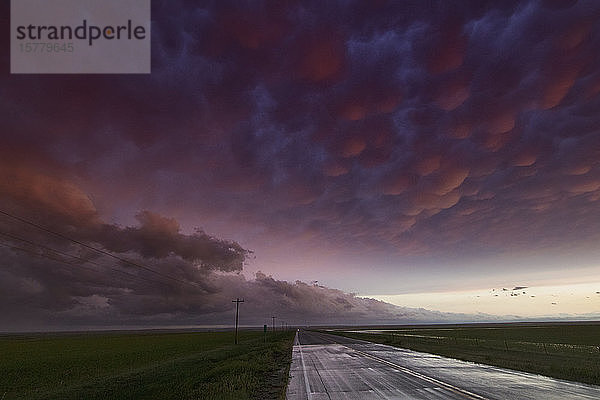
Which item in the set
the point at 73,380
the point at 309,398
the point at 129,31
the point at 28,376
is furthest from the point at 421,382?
the point at 28,376

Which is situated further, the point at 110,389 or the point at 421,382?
the point at 110,389

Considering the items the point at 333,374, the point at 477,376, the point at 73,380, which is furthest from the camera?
the point at 73,380

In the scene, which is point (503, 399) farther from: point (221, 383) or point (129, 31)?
point (129, 31)

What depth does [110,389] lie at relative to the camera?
76.1 feet

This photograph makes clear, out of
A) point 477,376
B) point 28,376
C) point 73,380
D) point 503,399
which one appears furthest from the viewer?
point 28,376

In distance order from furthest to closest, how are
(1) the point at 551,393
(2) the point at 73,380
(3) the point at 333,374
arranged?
1. (2) the point at 73,380
2. (3) the point at 333,374
3. (1) the point at 551,393

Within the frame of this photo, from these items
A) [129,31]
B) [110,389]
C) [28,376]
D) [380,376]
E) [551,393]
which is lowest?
[28,376]

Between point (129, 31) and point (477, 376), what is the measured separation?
80.3ft

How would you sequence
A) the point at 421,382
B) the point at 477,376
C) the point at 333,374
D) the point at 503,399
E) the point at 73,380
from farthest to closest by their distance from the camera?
the point at 73,380 → the point at 333,374 → the point at 477,376 → the point at 421,382 → the point at 503,399

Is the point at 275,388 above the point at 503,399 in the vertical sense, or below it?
below

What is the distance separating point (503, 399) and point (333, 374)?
1035 centimetres

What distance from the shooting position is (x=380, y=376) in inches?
794

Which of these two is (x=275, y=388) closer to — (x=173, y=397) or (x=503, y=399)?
(x=173, y=397)

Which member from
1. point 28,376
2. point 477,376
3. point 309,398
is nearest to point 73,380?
point 28,376
